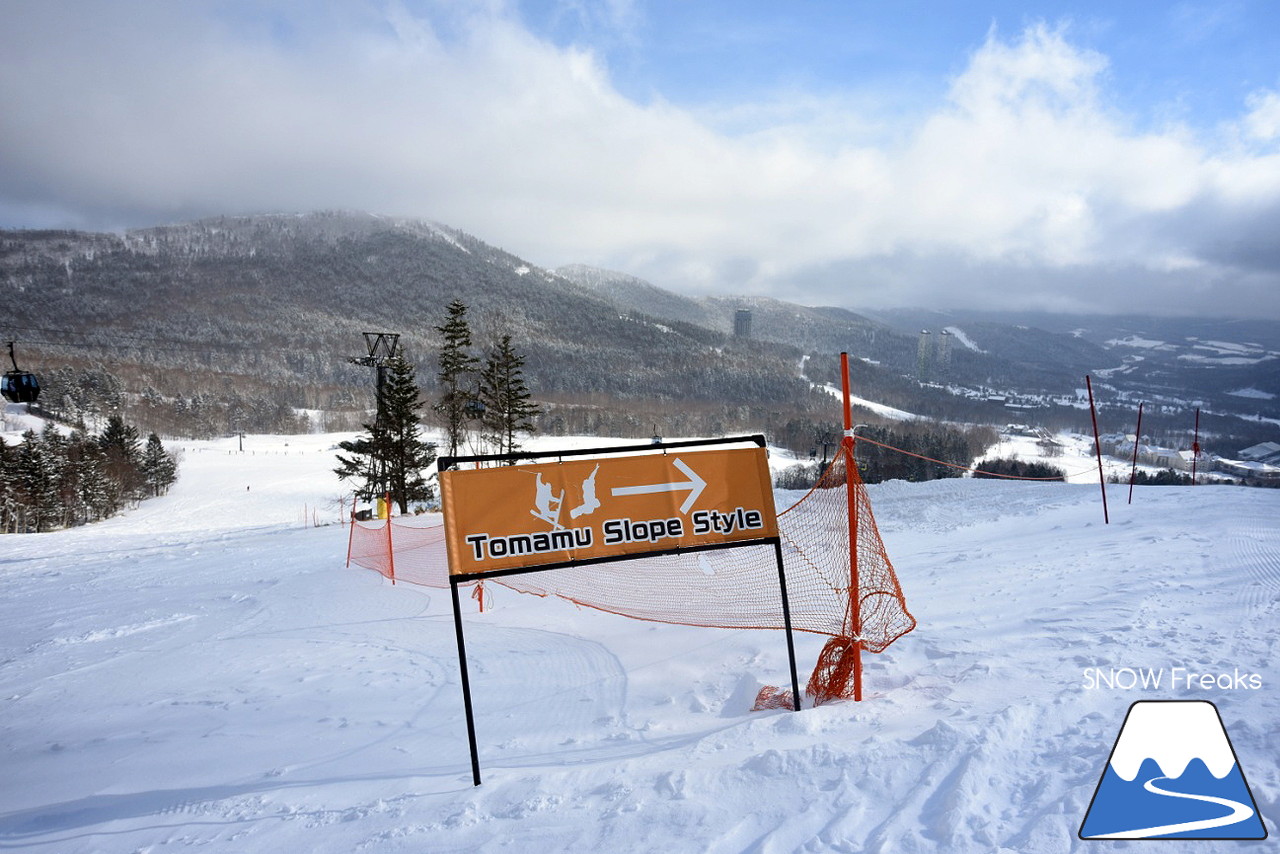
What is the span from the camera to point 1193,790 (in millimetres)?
3123

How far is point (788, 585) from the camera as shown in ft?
31.0

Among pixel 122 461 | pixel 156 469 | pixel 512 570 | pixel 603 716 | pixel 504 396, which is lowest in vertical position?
pixel 603 716

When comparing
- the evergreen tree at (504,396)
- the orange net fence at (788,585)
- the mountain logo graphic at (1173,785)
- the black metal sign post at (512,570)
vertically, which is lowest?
the orange net fence at (788,585)

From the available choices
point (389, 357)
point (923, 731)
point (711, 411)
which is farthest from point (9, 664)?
point (711, 411)

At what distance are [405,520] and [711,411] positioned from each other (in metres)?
106

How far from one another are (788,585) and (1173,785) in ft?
20.5

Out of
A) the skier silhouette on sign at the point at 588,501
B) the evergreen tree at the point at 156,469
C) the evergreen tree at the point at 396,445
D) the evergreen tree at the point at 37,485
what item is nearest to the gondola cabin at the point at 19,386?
the evergreen tree at the point at 396,445

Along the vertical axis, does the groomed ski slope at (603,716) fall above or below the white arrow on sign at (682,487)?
below

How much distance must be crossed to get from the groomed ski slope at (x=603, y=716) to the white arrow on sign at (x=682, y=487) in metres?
1.71

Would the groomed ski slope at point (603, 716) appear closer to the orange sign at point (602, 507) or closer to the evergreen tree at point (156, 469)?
the orange sign at point (602, 507)

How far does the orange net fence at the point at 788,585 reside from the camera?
18.0 feet

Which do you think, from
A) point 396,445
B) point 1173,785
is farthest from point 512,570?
point 396,445

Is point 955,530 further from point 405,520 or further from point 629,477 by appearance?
point 405,520

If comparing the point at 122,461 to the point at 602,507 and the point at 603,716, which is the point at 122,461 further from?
the point at 602,507
